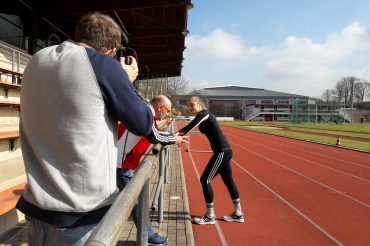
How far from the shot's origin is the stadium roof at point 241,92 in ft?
414

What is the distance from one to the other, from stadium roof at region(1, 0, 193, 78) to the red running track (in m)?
6.90

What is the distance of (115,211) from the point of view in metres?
1.19

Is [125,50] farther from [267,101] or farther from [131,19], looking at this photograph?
[267,101]

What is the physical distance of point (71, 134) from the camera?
4.82ft

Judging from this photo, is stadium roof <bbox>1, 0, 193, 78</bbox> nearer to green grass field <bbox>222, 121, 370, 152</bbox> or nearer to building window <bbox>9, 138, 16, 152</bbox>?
building window <bbox>9, 138, 16, 152</bbox>

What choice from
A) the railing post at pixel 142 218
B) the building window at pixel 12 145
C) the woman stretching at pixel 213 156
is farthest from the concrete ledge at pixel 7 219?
the building window at pixel 12 145

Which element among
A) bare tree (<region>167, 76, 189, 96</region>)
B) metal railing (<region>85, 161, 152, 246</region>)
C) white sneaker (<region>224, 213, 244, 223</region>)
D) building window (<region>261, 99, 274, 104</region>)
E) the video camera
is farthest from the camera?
building window (<region>261, 99, 274, 104</region>)

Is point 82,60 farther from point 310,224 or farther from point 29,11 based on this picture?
point 29,11

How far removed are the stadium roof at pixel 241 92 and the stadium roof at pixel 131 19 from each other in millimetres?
98793

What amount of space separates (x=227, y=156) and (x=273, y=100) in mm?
118382

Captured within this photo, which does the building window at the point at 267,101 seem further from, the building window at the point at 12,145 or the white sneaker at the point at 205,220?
the white sneaker at the point at 205,220

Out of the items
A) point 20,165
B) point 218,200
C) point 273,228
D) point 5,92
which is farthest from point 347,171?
point 5,92

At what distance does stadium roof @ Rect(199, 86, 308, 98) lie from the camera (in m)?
126

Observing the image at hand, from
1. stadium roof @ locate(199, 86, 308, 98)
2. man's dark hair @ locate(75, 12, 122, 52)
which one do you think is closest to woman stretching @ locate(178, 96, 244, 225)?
man's dark hair @ locate(75, 12, 122, 52)
